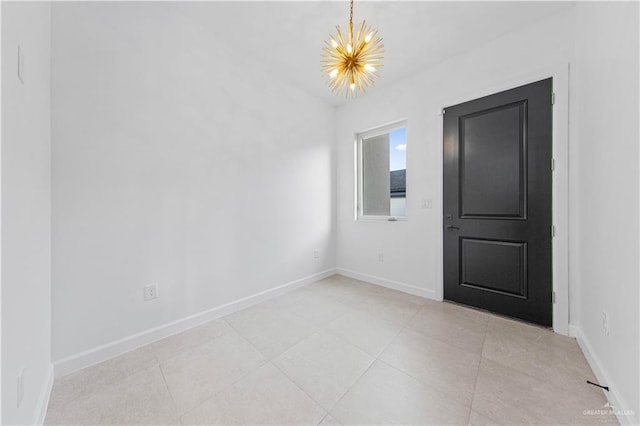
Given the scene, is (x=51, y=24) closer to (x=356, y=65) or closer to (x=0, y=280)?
(x=0, y=280)

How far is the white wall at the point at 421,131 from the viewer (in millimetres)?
2070

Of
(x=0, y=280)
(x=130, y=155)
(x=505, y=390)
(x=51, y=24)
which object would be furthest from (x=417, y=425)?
(x=51, y=24)

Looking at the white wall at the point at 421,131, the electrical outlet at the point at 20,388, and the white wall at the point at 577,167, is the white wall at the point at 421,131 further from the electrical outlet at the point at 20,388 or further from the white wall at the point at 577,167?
the electrical outlet at the point at 20,388

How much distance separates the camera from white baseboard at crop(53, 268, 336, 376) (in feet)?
5.10

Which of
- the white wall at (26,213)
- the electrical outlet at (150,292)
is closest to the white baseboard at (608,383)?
the white wall at (26,213)

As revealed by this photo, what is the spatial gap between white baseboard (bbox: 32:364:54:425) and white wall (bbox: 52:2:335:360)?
0.42 ft

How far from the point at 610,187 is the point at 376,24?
2055 mm

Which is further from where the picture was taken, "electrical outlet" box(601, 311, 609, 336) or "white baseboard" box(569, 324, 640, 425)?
"electrical outlet" box(601, 311, 609, 336)

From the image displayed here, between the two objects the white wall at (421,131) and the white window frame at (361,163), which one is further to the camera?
the white window frame at (361,163)

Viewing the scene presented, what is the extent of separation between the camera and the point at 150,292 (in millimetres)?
1888

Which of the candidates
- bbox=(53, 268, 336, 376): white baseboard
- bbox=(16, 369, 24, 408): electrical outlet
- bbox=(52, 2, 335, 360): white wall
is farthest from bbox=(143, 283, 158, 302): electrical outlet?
bbox=(16, 369, 24, 408): electrical outlet

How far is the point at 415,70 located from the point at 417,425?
10.5ft

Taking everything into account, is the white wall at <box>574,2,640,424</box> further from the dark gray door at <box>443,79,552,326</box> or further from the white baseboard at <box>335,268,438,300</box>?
the white baseboard at <box>335,268,438,300</box>

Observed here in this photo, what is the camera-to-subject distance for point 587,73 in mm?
1670
